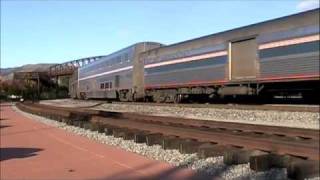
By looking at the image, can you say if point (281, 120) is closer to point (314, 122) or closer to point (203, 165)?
point (314, 122)

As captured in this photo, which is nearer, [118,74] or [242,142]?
[242,142]

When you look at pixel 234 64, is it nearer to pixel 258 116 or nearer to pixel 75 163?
pixel 258 116

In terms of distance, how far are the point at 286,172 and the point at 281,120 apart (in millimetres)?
9103

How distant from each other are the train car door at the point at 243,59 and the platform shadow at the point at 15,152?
11111 mm

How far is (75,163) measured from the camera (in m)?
9.38

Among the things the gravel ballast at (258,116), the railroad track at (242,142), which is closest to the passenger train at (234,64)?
the gravel ballast at (258,116)

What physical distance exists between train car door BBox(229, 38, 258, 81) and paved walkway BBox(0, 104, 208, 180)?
9298 mm

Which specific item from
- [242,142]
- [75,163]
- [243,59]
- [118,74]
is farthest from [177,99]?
[242,142]

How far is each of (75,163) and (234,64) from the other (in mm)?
13242

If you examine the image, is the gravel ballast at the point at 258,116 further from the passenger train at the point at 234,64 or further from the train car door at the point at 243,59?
the train car door at the point at 243,59

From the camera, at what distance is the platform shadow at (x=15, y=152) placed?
10.6 m

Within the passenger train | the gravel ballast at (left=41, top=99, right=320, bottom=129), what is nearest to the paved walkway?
the gravel ballast at (left=41, top=99, right=320, bottom=129)

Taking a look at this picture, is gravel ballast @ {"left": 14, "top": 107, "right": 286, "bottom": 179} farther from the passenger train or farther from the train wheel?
the train wheel

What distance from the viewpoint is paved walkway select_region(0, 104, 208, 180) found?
8.03 meters
